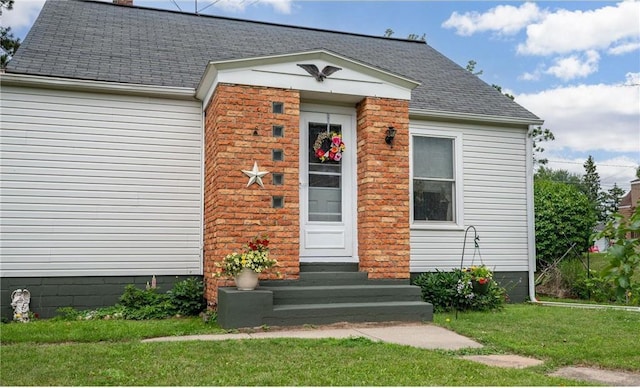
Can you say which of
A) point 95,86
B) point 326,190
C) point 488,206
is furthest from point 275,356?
point 488,206

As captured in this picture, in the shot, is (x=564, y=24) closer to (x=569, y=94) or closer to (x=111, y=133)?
(x=111, y=133)

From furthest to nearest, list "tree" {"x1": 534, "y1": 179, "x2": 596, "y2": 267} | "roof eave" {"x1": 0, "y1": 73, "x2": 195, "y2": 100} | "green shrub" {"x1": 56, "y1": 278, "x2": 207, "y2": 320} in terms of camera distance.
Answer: "tree" {"x1": 534, "y1": 179, "x2": 596, "y2": 267} < "roof eave" {"x1": 0, "y1": 73, "x2": 195, "y2": 100} < "green shrub" {"x1": 56, "y1": 278, "x2": 207, "y2": 320}

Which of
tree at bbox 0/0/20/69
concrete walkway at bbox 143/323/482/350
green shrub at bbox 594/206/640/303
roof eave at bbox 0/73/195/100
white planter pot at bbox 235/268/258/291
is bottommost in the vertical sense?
concrete walkway at bbox 143/323/482/350

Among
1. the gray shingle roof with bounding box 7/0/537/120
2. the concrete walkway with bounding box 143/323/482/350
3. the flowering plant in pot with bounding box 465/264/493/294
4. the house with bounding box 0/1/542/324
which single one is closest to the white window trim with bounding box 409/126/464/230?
the gray shingle roof with bounding box 7/0/537/120

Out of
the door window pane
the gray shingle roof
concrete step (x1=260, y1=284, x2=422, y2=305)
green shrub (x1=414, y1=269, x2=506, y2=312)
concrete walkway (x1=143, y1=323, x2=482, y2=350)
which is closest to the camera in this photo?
concrete walkway (x1=143, y1=323, x2=482, y2=350)

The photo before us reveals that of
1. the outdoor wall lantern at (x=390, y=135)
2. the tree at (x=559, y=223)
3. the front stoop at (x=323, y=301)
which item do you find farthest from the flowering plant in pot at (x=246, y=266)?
the tree at (x=559, y=223)

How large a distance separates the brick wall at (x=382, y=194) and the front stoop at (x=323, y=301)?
24cm

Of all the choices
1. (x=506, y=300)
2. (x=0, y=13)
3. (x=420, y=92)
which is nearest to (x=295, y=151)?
(x=420, y=92)

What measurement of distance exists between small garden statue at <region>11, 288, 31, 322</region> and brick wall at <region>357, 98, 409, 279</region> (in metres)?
4.50

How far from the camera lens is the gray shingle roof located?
8367 mm

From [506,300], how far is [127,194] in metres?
6.62

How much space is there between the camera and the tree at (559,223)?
516 inches

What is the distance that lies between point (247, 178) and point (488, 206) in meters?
4.76

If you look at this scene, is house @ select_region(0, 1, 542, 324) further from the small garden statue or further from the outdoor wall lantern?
the small garden statue
